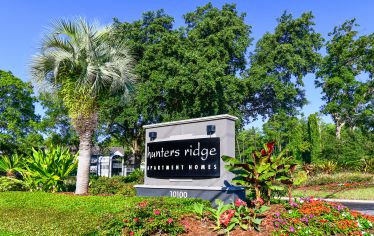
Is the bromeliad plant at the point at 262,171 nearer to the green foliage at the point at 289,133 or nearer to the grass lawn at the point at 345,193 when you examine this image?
the grass lawn at the point at 345,193

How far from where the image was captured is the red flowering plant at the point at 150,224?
23.6 feet

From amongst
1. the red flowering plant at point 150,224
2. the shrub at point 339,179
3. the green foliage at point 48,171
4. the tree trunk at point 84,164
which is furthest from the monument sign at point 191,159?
the shrub at point 339,179

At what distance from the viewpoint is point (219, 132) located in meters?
11.9

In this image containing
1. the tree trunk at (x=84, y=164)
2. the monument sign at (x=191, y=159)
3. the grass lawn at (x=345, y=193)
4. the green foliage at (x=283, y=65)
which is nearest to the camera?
the monument sign at (x=191, y=159)

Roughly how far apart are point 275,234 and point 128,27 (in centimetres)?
2378

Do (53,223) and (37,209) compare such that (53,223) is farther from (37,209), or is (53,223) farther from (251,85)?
→ (251,85)

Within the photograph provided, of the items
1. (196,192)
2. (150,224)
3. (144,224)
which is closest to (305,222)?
(150,224)

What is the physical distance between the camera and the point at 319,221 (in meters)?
7.59

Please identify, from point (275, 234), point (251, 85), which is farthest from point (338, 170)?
point (275, 234)

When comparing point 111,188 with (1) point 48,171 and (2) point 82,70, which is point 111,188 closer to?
(1) point 48,171

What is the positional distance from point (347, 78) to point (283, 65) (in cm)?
1449

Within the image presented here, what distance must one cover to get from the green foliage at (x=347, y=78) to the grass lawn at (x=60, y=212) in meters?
34.8

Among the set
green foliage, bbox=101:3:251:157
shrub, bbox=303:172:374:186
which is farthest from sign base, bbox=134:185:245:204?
shrub, bbox=303:172:374:186

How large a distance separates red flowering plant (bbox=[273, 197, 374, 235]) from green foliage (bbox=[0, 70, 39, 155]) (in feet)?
103
